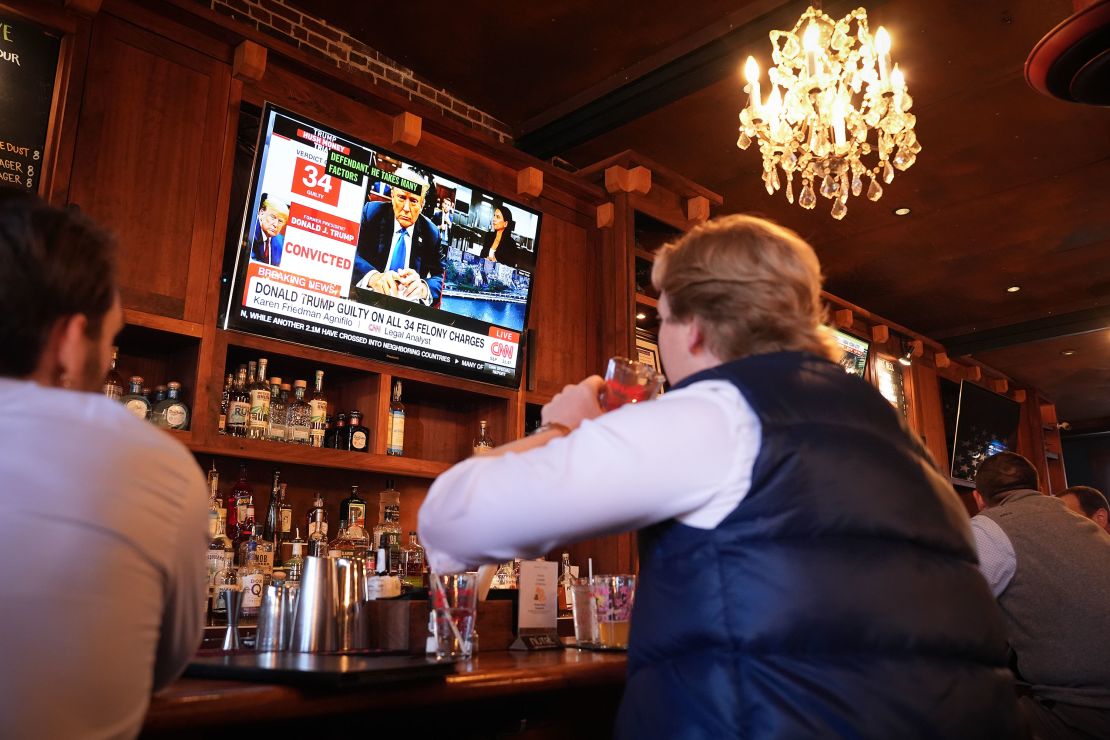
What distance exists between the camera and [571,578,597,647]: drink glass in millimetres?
1973

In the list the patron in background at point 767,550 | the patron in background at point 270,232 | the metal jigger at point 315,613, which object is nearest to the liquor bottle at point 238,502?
the patron in background at point 270,232

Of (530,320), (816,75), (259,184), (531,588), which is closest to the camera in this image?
(531,588)

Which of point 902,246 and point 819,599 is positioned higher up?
point 902,246

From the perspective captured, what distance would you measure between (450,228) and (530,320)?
70 cm

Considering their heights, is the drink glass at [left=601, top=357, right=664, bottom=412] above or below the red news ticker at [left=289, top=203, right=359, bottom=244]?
below

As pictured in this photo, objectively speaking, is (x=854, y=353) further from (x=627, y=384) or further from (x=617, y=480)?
(x=617, y=480)

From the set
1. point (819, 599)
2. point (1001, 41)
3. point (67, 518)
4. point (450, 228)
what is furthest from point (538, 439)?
point (1001, 41)

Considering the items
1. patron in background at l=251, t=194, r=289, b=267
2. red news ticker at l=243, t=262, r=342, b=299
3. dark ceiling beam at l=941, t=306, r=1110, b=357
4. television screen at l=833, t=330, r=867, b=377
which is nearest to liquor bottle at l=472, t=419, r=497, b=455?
red news ticker at l=243, t=262, r=342, b=299

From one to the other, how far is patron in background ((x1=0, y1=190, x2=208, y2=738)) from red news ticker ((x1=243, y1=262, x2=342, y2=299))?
1.90 meters

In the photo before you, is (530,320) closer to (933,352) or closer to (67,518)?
(67,518)

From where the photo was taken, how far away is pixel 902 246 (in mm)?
5645

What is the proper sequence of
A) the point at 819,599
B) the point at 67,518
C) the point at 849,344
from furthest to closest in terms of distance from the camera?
1. the point at 849,344
2. the point at 819,599
3. the point at 67,518

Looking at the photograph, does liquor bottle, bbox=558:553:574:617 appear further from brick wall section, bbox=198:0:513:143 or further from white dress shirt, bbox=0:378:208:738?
white dress shirt, bbox=0:378:208:738

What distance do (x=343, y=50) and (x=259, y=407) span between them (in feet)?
5.47
